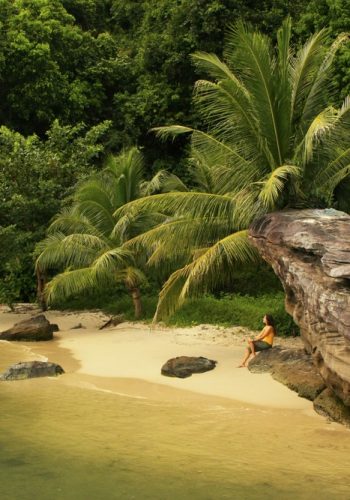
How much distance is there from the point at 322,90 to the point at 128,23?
2354cm

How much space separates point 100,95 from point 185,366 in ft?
65.0

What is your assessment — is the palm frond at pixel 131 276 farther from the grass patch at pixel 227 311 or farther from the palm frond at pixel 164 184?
the palm frond at pixel 164 184

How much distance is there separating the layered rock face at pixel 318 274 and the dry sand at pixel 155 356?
1356mm

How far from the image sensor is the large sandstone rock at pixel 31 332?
18.0 meters

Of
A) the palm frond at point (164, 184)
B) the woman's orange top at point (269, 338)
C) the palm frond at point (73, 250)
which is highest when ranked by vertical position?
the palm frond at point (164, 184)

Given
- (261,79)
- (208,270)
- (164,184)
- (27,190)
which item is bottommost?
(208,270)

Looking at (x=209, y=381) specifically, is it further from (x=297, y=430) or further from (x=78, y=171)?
(x=78, y=171)

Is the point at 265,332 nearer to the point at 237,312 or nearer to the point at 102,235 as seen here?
the point at 237,312

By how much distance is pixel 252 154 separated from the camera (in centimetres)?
1360

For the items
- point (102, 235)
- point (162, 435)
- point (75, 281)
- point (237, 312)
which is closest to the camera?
point (162, 435)

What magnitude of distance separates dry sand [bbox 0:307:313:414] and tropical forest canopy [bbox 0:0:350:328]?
195cm

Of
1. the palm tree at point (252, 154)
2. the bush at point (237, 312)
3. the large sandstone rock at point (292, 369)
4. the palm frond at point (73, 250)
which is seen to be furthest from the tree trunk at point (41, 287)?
the large sandstone rock at point (292, 369)

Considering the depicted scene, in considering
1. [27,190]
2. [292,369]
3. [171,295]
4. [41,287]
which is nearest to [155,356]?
[171,295]

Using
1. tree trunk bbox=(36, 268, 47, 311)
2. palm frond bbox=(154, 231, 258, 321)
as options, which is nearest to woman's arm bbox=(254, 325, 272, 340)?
palm frond bbox=(154, 231, 258, 321)
